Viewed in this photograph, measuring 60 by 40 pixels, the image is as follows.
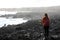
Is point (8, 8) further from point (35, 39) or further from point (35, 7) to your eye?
point (35, 39)

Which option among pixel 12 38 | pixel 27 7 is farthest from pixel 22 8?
pixel 12 38

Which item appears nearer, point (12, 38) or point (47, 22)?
point (47, 22)

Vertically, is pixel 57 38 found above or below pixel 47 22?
below

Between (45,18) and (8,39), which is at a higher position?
(45,18)

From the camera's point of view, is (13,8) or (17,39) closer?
(17,39)

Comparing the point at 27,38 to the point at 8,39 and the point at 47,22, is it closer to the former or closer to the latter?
the point at 8,39

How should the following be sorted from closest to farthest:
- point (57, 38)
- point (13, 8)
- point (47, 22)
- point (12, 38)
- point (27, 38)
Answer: point (47, 22)
point (57, 38)
point (27, 38)
point (12, 38)
point (13, 8)

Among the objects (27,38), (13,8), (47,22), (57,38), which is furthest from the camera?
(13,8)

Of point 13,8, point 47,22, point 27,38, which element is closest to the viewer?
point 47,22

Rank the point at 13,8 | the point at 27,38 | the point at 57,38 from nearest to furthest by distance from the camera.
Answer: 1. the point at 57,38
2. the point at 27,38
3. the point at 13,8

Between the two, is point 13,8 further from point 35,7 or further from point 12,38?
point 12,38
